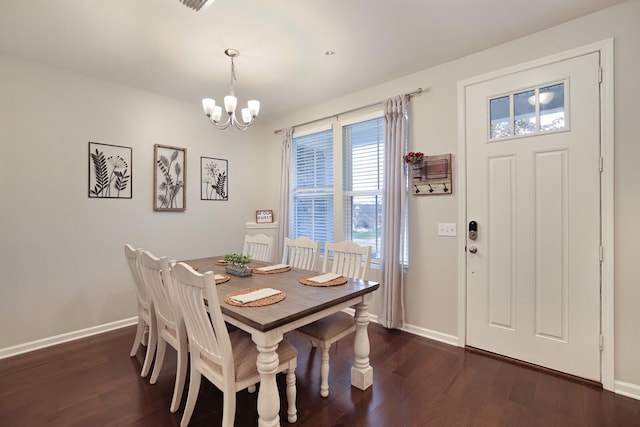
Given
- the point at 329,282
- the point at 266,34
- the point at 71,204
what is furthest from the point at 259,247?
the point at 266,34

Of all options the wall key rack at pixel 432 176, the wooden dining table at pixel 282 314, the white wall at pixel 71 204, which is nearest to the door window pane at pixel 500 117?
the wall key rack at pixel 432 176

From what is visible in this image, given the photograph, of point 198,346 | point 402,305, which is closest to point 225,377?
point 198,346

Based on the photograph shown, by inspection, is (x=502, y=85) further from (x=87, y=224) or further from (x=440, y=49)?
(x=87, y=224)

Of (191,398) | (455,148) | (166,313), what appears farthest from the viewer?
(455,148)

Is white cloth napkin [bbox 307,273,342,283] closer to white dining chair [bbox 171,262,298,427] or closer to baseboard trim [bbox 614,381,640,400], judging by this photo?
white dining chair [bbox 171,262,298,427]

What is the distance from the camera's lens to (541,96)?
2.35m

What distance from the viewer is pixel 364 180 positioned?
3500 millimetres

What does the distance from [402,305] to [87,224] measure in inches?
130

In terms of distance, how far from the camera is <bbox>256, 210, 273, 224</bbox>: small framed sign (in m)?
4.42

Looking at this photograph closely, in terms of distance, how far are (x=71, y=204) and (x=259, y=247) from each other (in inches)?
73.9

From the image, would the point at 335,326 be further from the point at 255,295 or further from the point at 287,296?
the point at 255,295

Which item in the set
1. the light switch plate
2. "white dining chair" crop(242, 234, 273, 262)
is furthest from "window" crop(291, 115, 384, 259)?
"white dining chair" crop(242, 234, 273, 262)

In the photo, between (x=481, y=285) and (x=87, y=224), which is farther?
(x=87, y=224)

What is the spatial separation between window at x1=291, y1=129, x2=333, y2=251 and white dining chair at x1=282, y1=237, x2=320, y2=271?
0.82 metres
